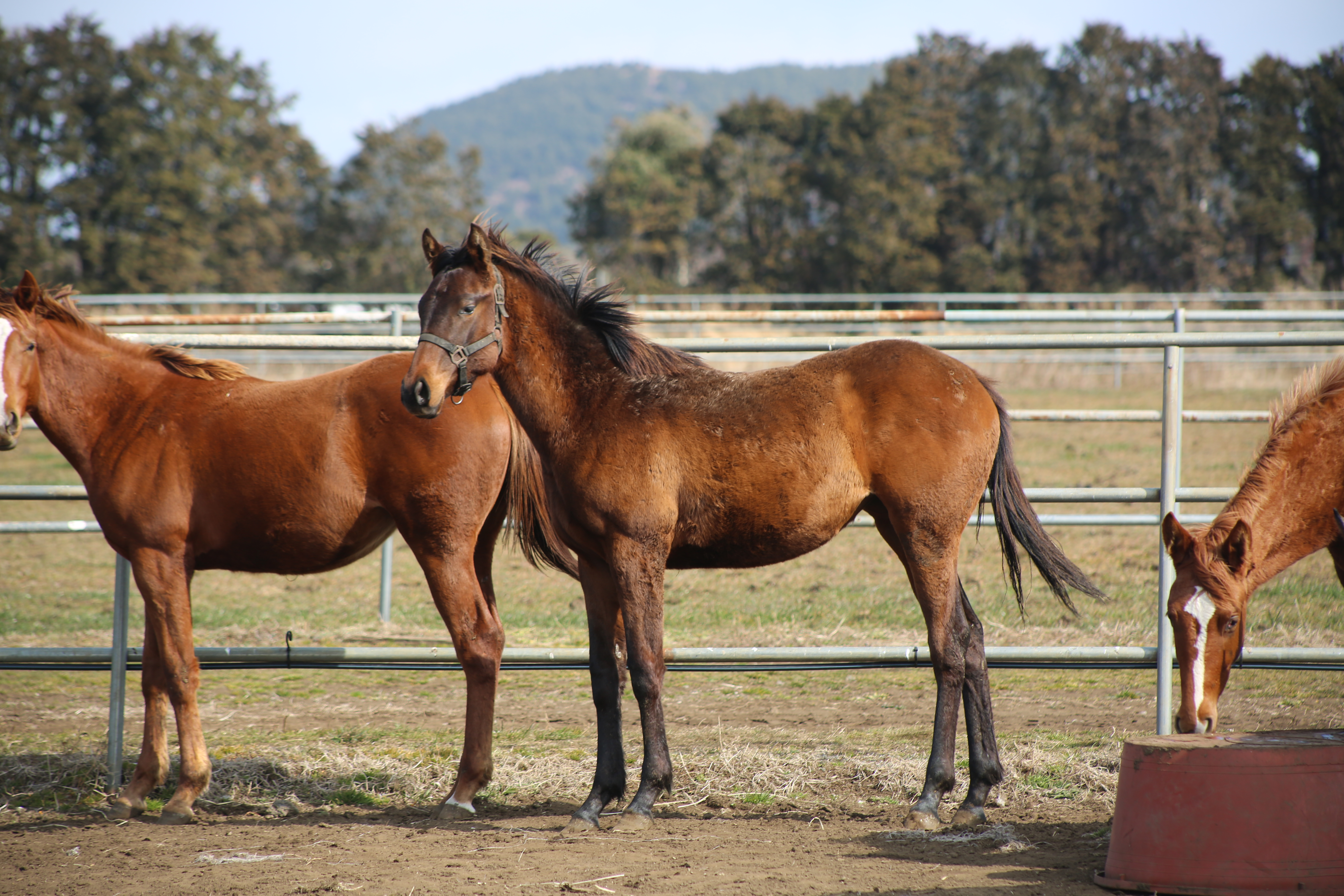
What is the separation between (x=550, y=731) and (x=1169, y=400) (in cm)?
321

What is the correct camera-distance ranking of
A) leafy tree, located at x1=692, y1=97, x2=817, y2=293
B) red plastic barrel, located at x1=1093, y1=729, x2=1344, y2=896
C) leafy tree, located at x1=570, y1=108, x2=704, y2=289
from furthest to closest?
leafy tree, located at x1=570, y1=108, x2=704, y2=289, leafy tree, located at x1=692, y1=97, x2=817, y2=293, red plastic barrel, located at x1=1093, y1=729, x2=1344, y2=896

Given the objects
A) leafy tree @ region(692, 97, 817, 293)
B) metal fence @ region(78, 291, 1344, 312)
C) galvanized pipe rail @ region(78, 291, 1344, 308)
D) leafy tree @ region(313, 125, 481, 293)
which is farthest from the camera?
leafy tree @ region(313, 125, 481, 293)

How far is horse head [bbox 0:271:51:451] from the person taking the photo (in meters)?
3.81

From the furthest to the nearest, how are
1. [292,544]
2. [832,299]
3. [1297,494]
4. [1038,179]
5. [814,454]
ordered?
[1038,179], [832,299], [292,544], [814,454], [1297,494]

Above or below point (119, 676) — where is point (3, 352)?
above

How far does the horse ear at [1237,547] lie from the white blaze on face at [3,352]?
4.35m

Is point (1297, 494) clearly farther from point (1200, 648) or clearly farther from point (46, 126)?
point (46, 126)

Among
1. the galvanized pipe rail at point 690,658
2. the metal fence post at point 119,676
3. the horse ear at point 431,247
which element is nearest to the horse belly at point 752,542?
the galvanized pipe rail at point 690,658

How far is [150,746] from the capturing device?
4012mm

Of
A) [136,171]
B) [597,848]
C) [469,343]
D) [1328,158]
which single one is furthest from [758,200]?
[597,848]

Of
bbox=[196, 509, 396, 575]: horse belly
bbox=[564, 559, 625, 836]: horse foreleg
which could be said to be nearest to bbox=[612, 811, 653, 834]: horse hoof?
bbox=[564, 559, 625, 836]: horse foreleg

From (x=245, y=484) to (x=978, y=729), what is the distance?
298 cm

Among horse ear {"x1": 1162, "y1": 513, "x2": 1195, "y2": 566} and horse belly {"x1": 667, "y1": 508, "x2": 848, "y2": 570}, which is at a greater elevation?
horse ear {"x1": 1162, "y1": 513, "x2": 1195, "y2": 566}

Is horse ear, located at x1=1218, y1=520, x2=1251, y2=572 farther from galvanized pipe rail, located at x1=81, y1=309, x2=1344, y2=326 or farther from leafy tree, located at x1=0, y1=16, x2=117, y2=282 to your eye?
leafy tree, located at x1=0, y1=16, x2=117, y2=282
